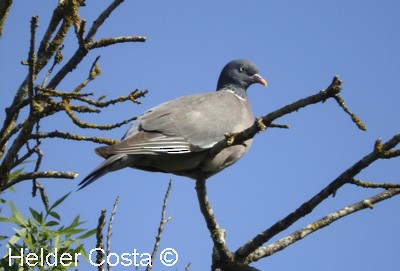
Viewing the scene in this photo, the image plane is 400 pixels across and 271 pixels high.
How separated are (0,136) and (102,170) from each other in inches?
50.5

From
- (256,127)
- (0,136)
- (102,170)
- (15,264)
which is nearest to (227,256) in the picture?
(102,170)

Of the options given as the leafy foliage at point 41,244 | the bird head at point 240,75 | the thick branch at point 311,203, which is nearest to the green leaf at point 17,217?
the leafy foliage at point 41,244

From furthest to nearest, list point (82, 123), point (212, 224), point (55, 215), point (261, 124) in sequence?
point (212, 224)
point (55, 215)
point (261, 124)
point (82, 123)

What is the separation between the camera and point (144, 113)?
4652mm

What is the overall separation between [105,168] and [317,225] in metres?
1.25

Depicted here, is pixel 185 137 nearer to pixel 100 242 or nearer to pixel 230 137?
pixel 230 137

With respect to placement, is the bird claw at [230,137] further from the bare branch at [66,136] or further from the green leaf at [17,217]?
the green leaf at [17,217]

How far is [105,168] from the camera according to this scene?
11.5ft

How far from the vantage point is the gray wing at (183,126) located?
4.16 metres

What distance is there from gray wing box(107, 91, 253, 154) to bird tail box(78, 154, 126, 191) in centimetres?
12

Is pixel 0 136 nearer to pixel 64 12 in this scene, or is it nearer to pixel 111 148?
pixel 64 12

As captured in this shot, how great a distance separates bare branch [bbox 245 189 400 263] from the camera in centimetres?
302

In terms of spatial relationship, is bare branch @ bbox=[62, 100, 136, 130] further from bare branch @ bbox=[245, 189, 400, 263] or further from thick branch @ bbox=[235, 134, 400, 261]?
bare branch @ bbox=[245, 189, 400, 263]

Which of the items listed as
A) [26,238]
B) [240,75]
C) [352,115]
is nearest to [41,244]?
[26,238]
